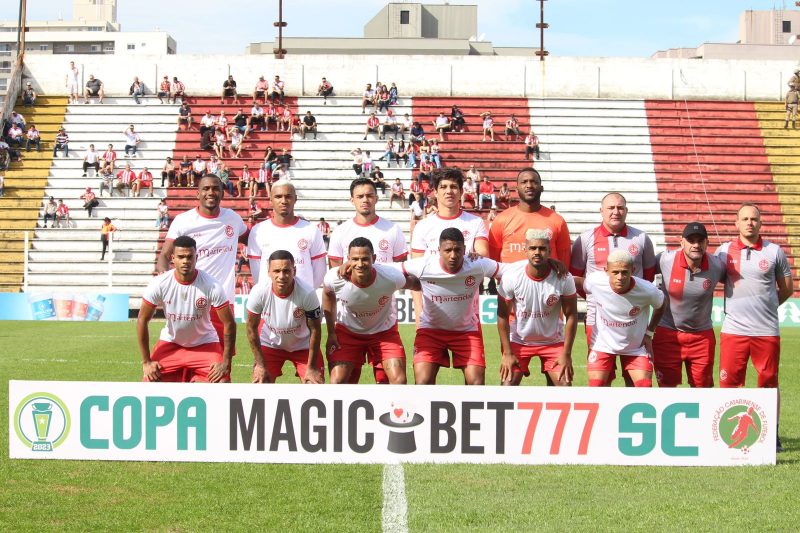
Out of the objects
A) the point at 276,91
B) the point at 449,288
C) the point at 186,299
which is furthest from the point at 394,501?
the point at 276,91

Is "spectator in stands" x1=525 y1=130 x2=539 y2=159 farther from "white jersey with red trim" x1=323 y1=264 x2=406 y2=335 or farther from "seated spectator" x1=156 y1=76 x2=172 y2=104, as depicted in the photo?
"white jersey with red trim" x1=323 y1=264 x2=406 y2=335

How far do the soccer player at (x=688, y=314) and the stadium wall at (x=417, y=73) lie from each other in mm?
30665

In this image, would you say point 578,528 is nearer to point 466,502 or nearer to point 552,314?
point 466,502

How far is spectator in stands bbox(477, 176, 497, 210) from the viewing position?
33.5 meters

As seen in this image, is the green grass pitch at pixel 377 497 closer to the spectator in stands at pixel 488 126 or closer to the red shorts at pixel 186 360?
the red shorts at pixel 186 360

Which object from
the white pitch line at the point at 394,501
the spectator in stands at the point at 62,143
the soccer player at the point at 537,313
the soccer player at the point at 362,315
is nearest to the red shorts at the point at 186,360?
the soccer player at the point at 362,315

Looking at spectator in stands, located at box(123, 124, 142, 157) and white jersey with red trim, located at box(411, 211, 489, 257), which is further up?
spectator in stands, located at box(123, 124, 142, 157)

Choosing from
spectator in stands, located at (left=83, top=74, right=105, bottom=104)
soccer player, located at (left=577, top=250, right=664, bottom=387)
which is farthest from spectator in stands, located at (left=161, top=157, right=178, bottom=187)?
soccer player, located at (left=577, top=250, right=664, bottom=387)

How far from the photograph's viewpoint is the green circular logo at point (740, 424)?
8234 mm

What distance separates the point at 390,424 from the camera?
8305 mm

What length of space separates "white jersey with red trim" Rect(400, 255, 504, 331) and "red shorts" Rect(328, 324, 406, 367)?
0.33m

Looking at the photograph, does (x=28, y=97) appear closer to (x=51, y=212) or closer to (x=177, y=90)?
(x=177, y=90)

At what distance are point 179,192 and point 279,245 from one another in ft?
84.0

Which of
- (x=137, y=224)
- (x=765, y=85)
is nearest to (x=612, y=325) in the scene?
(x=137, y=224)
